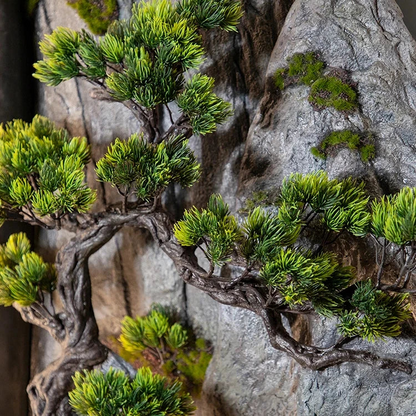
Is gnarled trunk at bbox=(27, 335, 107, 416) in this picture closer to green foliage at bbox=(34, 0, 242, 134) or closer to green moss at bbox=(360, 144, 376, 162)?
green foliage at bbox=(34, 0, 242, 134)

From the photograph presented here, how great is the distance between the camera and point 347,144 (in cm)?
130

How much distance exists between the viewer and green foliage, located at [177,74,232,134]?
3.56ft

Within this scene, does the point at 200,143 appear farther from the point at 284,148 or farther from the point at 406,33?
the point at 406,33

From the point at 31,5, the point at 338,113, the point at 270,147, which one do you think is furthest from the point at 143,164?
the point at 31,5

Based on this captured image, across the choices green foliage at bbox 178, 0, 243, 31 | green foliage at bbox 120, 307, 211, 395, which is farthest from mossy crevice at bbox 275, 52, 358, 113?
green foliage at bbox 120, 307, 211, 395

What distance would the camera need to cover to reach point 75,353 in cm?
138

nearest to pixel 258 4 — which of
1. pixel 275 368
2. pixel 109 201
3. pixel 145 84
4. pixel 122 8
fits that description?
pixel 122 8

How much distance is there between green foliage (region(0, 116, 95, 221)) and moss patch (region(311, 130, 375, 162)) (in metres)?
0.57

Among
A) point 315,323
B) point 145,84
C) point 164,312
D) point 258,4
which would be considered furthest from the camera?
point 164,312

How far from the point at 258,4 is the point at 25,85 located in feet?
2.50

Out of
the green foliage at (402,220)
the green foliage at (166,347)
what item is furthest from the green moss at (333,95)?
the green foliage at (166,347)

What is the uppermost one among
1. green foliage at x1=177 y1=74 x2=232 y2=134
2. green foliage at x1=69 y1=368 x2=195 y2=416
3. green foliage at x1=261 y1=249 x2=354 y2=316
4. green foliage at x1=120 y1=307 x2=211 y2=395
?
green foliage at x1=177 y1=74 x2=232 y2=134

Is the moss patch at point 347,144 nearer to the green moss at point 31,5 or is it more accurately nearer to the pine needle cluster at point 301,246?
the pine needle cluster at point 301,246

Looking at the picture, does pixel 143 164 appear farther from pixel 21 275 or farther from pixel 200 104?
pixel 21 275
